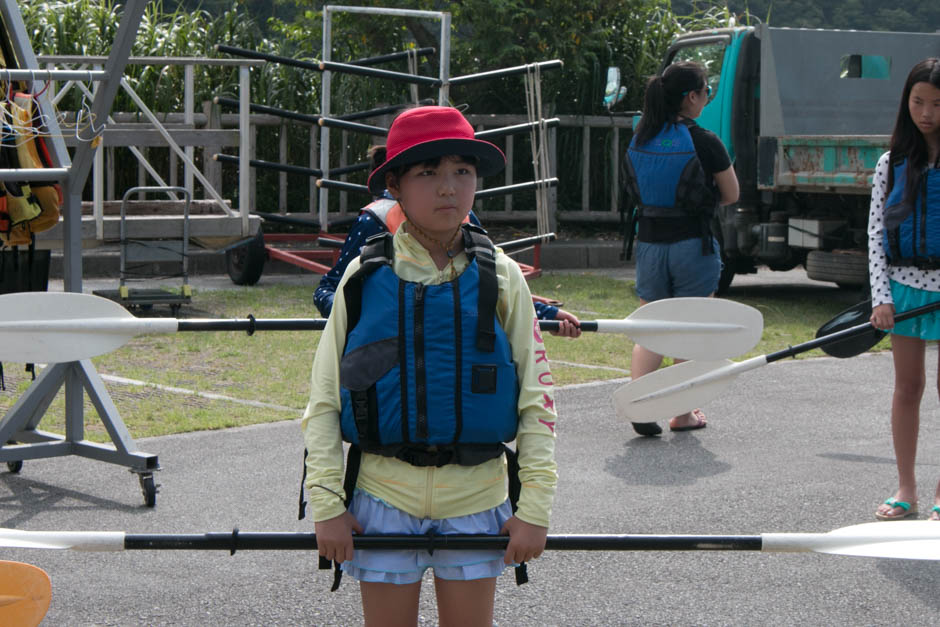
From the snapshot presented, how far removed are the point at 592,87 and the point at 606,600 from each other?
43.9ft

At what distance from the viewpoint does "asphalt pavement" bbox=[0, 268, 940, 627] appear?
13.6 feet

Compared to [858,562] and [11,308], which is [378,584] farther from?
[858,562]

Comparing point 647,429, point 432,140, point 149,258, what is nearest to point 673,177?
point 647,429

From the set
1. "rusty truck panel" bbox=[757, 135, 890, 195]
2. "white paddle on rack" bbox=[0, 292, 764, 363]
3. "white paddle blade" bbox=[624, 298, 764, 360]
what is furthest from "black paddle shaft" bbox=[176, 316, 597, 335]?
"rusty truck panel" bbox=[757, 135, 890, 195]

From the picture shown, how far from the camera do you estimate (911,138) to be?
16.3 feet

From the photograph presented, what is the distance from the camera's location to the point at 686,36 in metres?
12.6

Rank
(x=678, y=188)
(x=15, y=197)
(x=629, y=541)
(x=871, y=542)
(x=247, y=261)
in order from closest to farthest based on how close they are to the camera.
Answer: (x=629, y=541) < (x=871, y=542) < (x=15, y=197) < (x=678, y=188) < (x=247, y=261)

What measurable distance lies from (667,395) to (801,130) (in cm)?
808

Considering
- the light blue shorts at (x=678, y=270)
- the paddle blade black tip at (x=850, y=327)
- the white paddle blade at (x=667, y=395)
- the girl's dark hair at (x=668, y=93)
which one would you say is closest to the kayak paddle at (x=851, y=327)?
the paddle blade black tip at (x=850, y=327)

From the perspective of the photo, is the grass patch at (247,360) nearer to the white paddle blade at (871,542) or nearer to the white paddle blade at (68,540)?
the white paddle blade at (68,540)

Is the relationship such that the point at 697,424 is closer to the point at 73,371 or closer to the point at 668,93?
the point at 668,93

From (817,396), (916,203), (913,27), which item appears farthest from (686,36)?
(913,27)

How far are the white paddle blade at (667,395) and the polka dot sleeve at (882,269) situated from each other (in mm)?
668

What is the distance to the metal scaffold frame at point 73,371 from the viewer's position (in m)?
5.18
